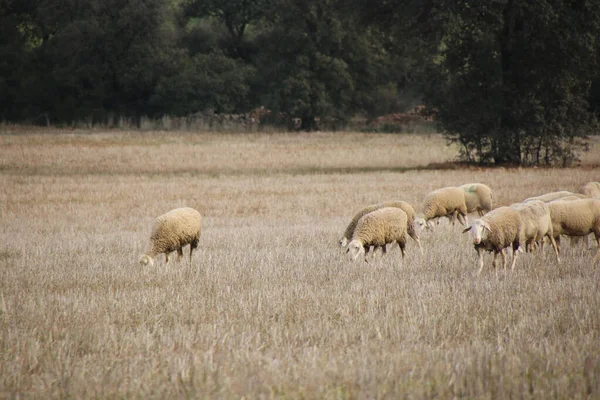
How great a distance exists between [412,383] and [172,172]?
26.4 m

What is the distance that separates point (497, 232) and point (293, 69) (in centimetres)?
4598

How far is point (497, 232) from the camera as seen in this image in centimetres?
1166

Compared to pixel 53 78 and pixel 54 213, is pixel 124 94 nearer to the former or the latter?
pixel 53 78

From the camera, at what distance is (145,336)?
7637 millimetres

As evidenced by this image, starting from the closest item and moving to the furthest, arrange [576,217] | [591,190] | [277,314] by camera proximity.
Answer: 1. [277,314]
2. [576,217]
3. [591,190]

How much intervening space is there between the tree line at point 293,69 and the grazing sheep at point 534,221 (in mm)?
20260

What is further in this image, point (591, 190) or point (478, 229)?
point (591, 190)

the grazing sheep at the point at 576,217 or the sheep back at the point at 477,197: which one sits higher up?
the grazing sheep at the point at 576,217

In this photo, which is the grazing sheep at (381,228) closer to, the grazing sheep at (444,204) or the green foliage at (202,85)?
the grazing sheep at (444,204)

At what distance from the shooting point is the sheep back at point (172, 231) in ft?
42.4

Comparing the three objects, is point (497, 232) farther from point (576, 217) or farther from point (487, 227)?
point (576, 217)

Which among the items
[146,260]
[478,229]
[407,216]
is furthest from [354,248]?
[146,260]

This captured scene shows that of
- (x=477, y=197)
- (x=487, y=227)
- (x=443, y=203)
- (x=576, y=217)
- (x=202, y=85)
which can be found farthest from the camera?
(x=202, y=85)

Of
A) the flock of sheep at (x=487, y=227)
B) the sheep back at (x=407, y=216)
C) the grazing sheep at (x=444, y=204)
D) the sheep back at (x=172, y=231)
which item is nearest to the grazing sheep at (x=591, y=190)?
the flock of sheep at (x=487, y=227)
